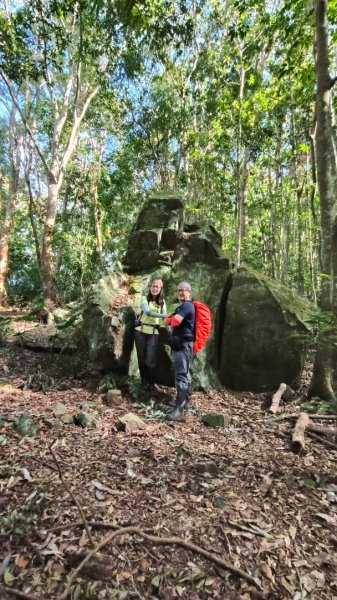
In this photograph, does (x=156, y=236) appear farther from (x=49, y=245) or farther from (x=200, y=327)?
(x=49, y=245)

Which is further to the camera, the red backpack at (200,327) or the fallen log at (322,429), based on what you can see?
the red backpack at (200,327)

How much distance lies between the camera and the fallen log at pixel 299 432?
4.43m

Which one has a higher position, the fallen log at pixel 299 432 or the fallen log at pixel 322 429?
the fallen log at pixel 299 432

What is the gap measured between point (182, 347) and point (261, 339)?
6.67 ft

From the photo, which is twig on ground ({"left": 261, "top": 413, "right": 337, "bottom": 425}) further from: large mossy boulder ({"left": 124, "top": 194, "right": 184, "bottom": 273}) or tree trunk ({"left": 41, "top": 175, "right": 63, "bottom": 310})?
tree trunk ({"left": 41, "top": 175, "right": 63, "bottom": 310})

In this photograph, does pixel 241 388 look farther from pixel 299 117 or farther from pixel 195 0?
pixel 195 0

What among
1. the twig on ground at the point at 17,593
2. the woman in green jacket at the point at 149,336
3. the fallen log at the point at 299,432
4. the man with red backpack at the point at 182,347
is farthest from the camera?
the woman in green jacket at the point at 149,336

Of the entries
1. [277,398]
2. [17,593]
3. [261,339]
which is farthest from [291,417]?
[17,593]

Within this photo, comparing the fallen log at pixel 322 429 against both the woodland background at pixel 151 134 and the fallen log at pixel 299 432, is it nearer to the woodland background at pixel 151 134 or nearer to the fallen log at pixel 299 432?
the fallen log at pixel 299 432

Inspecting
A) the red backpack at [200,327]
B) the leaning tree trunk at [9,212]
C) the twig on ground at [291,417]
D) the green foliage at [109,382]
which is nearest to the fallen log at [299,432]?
the twig on ground at [291,417]

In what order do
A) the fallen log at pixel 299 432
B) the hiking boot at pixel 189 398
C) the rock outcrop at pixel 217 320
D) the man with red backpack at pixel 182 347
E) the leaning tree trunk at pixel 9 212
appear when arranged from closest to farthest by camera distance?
the fallen log at pixel 299 432, the man with red backpack at pixel 182 347, the hiking boot at pixel 189 398, the rock outcrop at pixel 217 320, the leaning tree trunk at pixel 9 212

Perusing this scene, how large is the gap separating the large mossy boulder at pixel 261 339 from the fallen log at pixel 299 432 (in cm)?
161

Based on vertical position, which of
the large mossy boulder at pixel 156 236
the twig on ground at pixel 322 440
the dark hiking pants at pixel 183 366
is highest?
the large mossy boulder at pixel 156 236

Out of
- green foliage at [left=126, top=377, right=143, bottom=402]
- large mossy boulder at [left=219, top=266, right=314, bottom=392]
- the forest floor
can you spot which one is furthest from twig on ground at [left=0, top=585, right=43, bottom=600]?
large mossy boulder at [left=219, top=266, right=314, bottom=392]
